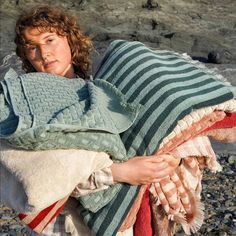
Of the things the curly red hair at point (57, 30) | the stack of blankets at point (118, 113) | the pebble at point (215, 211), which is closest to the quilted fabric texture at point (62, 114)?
the stack of blankets at point (118, 113)

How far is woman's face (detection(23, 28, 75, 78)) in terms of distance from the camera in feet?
7.88

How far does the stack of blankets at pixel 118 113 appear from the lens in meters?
2.04

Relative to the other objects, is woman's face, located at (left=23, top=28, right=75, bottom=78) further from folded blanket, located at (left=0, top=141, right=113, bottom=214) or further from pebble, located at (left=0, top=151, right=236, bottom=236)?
pebble, located at (left=0, top=151, right=236, bottom=236)

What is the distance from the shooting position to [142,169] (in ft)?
7.10

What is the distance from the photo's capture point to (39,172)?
6.59 feet

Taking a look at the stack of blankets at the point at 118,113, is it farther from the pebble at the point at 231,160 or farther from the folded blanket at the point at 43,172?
the pebble at the point at 231,160

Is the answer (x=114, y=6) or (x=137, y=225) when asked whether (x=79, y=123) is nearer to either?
(x=137, y=225)

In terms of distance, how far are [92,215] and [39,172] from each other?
0.32 metres

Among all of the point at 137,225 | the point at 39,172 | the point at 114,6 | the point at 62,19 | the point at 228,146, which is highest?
the point at 62,19

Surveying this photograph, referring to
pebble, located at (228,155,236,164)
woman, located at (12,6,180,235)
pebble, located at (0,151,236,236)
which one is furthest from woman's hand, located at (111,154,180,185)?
pebble, located at (228,155,236,164)

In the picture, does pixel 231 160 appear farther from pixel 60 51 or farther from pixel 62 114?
pixel 62 114

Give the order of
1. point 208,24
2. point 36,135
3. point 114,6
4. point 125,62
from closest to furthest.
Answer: point 36,135 < point 125,62 < point 208,24 < point 114,6

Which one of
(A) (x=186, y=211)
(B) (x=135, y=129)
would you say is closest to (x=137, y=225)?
(A) (x=186, y=211)

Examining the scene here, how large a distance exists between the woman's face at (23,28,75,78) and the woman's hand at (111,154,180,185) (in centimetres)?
44
